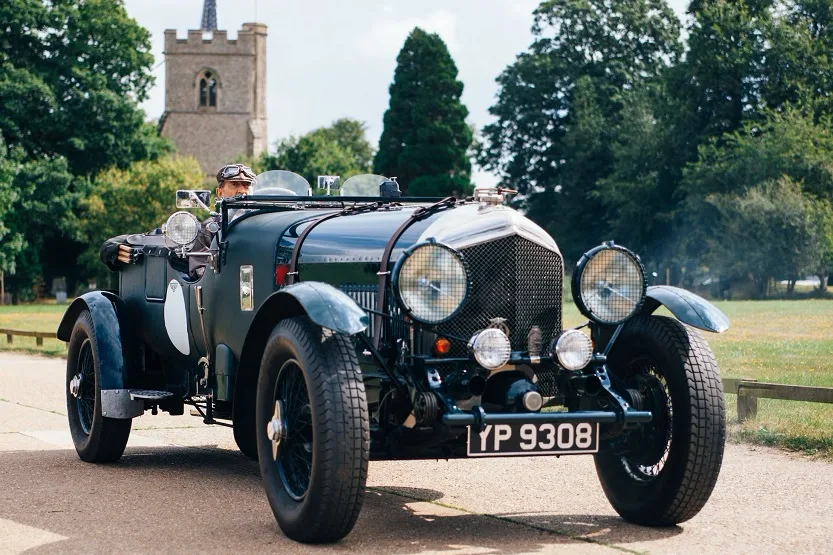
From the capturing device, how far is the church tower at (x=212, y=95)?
90688 mm

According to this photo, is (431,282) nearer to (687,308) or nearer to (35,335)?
(687,308)

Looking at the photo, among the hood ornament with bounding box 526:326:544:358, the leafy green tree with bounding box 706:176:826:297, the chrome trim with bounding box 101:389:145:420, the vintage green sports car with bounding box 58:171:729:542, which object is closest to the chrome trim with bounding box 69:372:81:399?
the chrome trim with bounding box 101:389:145:420

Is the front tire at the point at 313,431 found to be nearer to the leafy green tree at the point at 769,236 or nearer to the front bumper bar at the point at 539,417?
the front bumper bar at the point at 539,417

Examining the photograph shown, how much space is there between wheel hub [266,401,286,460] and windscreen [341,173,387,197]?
264 centimetres

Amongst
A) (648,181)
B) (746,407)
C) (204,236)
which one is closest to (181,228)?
(204,236)

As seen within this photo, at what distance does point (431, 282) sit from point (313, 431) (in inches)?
35.5

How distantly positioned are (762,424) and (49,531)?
6.35m

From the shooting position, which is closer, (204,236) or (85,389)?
(204,236)

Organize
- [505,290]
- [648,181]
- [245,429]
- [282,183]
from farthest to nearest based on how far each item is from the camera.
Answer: [648,181]
[282,183]
[245,429]
[505,290]

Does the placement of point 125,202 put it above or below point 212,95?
below

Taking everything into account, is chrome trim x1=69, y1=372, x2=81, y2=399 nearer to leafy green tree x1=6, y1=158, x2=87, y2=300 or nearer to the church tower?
leafy green tree x1=6, y1=158, x2=87, y2=300

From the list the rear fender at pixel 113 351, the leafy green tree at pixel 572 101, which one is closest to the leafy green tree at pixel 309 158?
the leafy green tree at pixel 572 101

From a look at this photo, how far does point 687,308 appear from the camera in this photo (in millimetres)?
6277

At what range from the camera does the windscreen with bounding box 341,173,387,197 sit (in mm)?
8227
